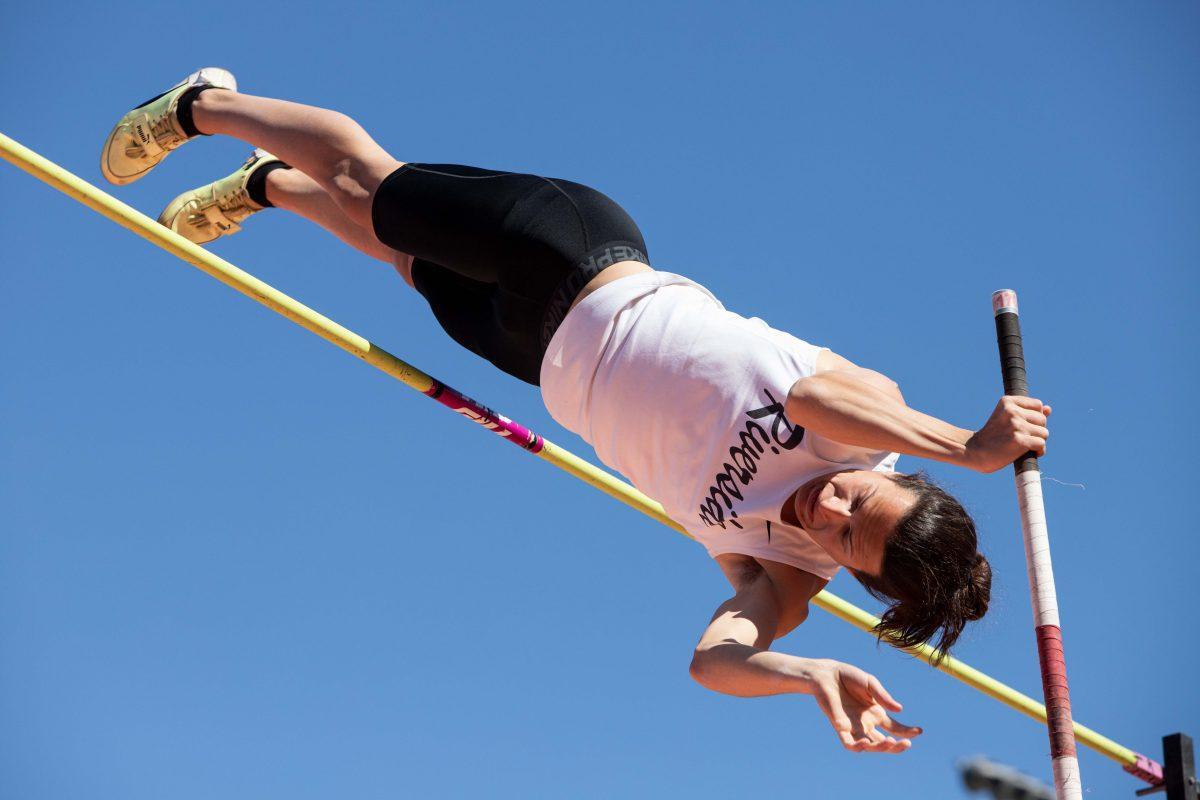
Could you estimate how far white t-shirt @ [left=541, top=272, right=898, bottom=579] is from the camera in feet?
12.4

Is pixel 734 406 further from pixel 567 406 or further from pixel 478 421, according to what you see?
pixel 478 421

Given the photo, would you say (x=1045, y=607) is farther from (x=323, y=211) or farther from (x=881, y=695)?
(x=323, y=211)

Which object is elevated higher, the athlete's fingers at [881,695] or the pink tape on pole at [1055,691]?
the pink tape on pole at [1055,691]

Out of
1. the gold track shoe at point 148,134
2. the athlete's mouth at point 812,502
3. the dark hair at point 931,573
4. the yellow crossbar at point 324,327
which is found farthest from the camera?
the gold track shoe at point 148,134

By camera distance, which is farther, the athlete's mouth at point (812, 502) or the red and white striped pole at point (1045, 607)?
the athlete's mouth at point (812, 502)

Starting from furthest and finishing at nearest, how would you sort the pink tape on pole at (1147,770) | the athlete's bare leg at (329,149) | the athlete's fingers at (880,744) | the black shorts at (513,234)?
the pink tape on pole at (1147,770)
the athlete's bare leg at (329,149)
the black shorts at (513,234)
the athlete's fingers at (880,744)

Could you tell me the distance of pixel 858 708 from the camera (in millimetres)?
2955

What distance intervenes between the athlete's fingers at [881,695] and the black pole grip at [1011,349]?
32.6 inches

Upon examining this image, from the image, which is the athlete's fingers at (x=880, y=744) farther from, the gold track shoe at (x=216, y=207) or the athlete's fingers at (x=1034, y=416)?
the gold track shoe at (x=216, y=207)

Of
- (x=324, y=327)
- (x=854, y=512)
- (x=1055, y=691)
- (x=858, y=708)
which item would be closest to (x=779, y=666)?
(x=858, y=708)

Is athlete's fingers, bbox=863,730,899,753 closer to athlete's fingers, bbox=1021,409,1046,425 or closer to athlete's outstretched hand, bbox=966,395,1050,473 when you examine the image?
athlete's outstretched hand, bbox=966,395,1050,473

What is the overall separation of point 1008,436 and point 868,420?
32 cm

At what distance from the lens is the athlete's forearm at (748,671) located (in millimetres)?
3166

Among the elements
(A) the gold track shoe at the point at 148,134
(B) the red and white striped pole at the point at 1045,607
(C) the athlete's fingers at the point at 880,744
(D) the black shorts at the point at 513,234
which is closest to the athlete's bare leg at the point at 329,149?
(D) the black shorts at the point at 513,234
